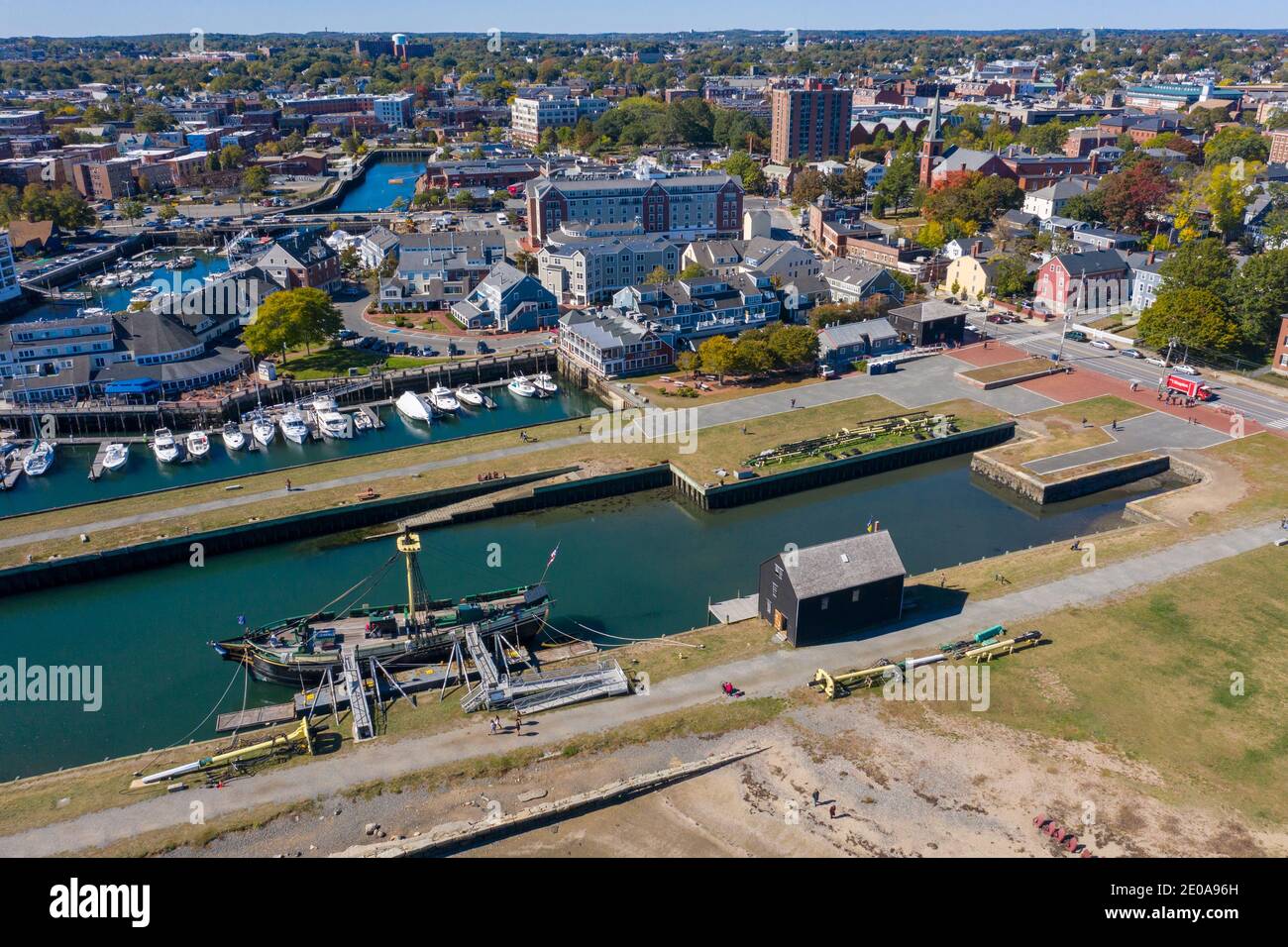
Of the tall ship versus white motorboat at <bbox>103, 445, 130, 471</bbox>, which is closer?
the tall ship

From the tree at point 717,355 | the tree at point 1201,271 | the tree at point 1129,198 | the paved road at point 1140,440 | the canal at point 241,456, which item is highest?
the tree at point 1129,198

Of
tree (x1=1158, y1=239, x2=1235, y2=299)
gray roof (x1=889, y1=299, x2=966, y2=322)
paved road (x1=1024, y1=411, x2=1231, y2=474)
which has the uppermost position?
tree (x1=1158, y1=239, x2=1235, y2=299)

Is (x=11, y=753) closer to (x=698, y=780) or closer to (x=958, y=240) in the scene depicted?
(x=698, y=780)

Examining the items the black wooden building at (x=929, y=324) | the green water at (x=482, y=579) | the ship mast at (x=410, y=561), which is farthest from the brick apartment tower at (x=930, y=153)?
the ship mast at (x=410, y=561)

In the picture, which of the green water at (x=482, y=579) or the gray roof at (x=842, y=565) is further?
the gray roof at (x=842, y=565)

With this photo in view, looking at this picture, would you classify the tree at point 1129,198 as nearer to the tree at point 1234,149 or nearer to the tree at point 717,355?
the tree at point 1234,149

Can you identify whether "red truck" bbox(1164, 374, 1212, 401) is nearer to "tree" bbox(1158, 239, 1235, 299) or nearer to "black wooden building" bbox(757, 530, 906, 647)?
"tree" bbox(1158, 239, 1235, 299)

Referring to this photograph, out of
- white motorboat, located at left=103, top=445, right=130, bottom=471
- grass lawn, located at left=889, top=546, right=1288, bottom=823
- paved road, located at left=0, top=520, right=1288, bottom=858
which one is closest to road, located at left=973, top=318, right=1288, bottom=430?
paved road, located at left=0, top=520, right=1288, bottom=858

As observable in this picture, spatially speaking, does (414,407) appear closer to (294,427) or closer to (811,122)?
(294,427)
